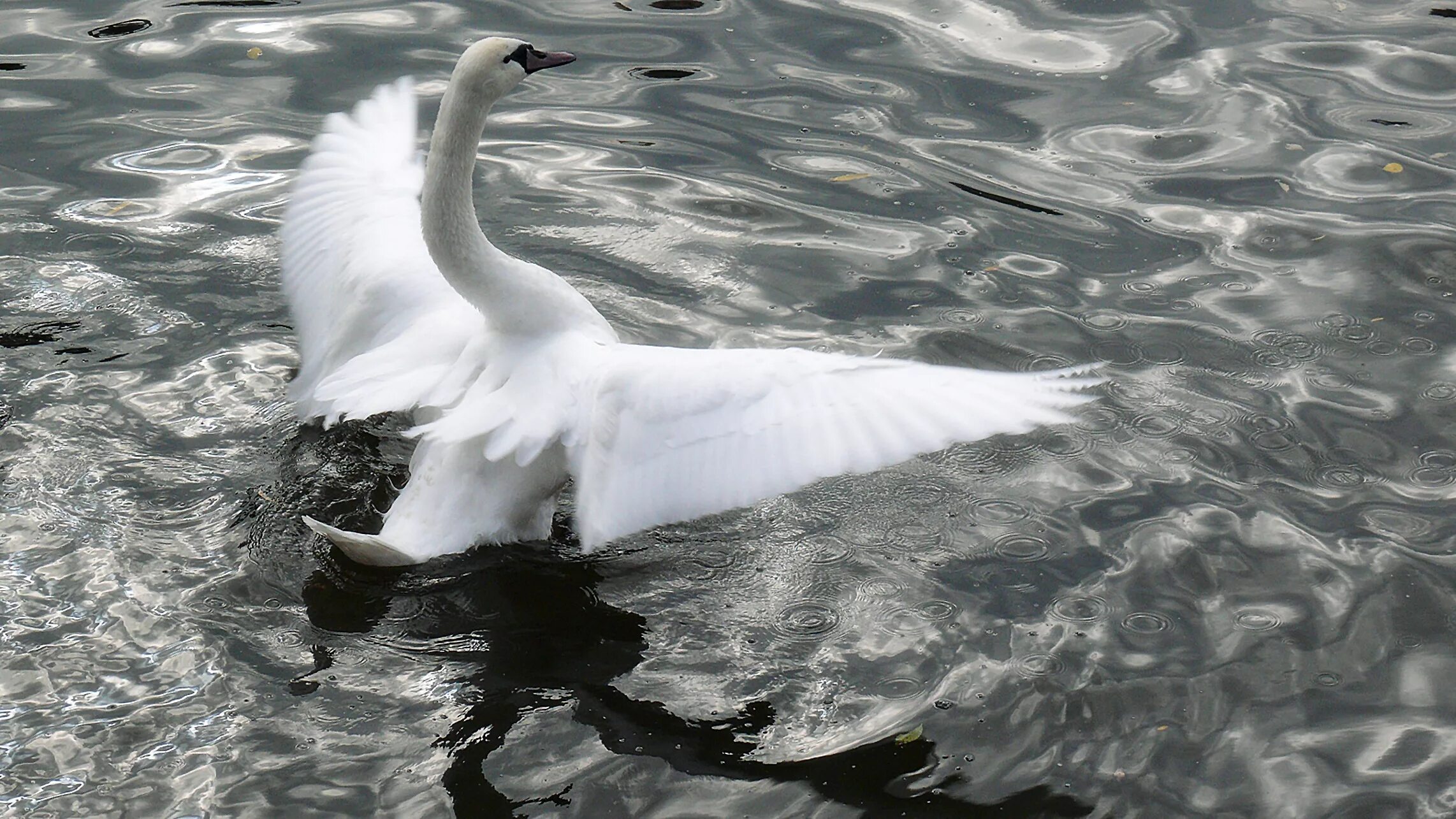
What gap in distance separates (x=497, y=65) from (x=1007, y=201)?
4.28m

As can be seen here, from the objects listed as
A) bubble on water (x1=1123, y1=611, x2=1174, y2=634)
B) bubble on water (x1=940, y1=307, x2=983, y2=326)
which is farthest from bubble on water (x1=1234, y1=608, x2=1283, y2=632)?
bubble on water (x1=940, y1=307, x2=983, y2=326)

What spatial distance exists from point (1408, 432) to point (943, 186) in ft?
11.0

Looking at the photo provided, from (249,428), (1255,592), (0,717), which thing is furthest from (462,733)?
(1255,592)

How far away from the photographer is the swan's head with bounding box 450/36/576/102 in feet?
19.8

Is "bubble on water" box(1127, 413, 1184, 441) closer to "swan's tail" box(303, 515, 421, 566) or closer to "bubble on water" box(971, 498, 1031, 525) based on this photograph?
"bubble on water" box(971, 498, 1031, 525)

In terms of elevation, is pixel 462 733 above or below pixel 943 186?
below

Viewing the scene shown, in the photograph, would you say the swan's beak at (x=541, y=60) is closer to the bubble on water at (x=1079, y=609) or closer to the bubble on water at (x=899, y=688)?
the bubble on water at (x=899, y=688)

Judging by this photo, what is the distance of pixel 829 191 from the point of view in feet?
31.8

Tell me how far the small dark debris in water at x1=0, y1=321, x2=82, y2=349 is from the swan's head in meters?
3.06

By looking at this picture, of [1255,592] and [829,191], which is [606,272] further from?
[1255,592]

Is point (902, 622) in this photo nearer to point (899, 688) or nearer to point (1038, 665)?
point (899, 688)

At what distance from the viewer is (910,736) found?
539cm

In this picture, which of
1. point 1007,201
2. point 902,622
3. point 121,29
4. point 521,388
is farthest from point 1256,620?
point 121,29

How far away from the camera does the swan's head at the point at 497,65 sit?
19.8 feet
